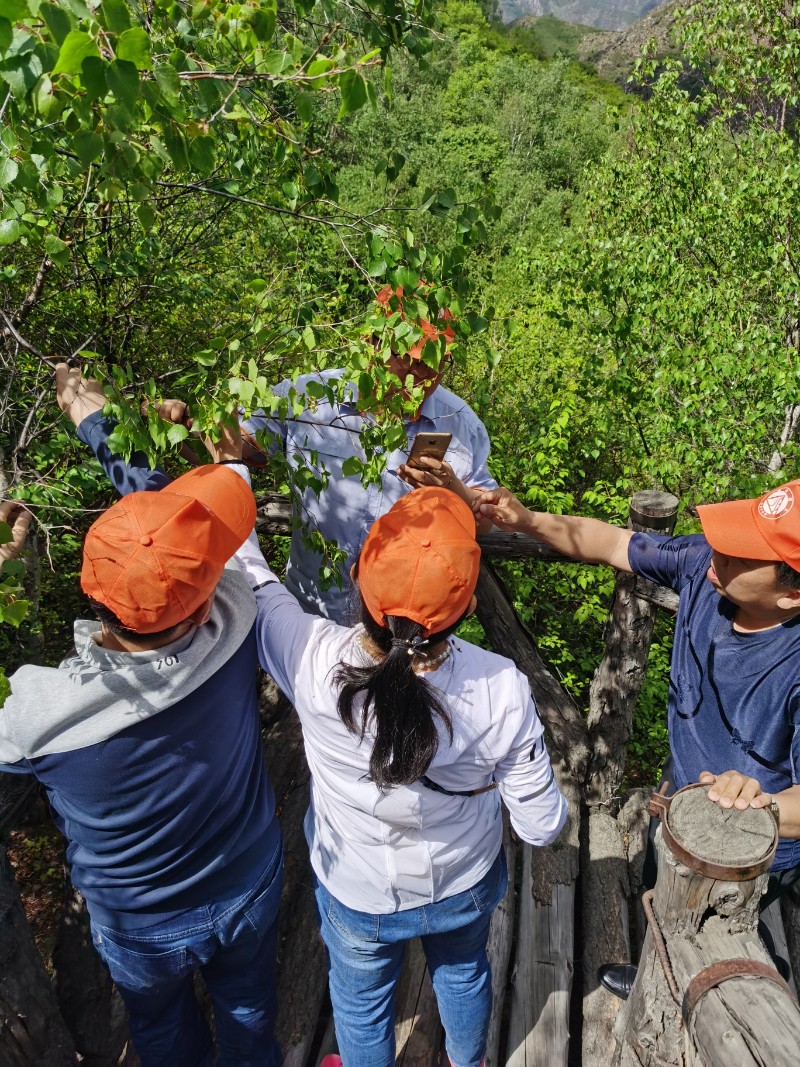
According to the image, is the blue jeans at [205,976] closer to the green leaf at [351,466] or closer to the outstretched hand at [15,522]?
the outstretched hand at [15,522]

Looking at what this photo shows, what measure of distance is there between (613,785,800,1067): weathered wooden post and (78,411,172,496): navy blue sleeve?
1623 millimetres

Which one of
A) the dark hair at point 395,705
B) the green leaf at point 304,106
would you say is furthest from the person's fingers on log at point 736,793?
the green leaf at point 304,106

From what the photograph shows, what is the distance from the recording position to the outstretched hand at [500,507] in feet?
8.80

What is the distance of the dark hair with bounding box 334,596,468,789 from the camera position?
1.65 metres

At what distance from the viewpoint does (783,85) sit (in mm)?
6457

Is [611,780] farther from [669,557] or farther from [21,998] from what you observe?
[21,998]

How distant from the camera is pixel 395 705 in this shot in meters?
1.67

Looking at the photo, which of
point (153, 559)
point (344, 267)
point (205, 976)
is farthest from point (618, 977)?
point (344, 267)

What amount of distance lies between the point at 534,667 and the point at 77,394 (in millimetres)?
2510

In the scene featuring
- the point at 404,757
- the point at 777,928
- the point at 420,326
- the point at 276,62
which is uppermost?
the point at 276,62

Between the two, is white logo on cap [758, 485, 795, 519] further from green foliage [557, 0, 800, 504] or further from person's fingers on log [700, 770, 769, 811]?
green foliage [557, 0, 800, 504]

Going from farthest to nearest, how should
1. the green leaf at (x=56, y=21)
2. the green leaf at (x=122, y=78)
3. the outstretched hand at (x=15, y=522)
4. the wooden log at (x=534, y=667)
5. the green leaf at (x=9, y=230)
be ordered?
1. the wooden log at (x=534, y=667)
2. the outstretched hand at (x=15, y=522)
3. the green leaf at (x=9, y=230)
4. the green leaf at (x=122, y=78)
5. the green leaf at (x=56, y=21)

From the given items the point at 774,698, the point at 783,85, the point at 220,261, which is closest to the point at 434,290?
the point at 774,698

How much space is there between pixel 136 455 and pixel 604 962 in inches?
102
